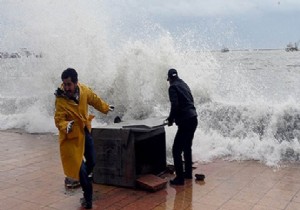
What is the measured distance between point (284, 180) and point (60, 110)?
3.80 meters

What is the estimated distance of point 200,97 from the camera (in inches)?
475

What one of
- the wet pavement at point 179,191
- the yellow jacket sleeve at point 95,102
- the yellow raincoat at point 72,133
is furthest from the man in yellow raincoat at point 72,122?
the wet pavement at point 179,191

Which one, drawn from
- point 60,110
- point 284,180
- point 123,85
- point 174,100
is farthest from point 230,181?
point 123,85

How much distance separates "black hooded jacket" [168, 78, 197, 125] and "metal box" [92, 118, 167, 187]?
0.91 ft

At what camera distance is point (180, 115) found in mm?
5762

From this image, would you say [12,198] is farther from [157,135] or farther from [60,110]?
[157,135]

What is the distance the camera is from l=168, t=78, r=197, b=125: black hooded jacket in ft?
18.4

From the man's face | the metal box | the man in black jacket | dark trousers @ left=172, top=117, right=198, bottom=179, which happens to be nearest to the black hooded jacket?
the man in black jacket

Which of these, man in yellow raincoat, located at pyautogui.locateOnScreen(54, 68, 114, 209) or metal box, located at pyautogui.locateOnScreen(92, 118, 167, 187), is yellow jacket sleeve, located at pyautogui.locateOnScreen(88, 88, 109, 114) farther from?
metal box, located at pyautogui.locateOnScreen(92, 118, 167, 187)

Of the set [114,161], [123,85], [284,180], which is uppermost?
[123,85]

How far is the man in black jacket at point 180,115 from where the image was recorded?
222 inches

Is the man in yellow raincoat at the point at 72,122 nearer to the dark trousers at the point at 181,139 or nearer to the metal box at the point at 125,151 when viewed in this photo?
the metal box at the point at 125,151

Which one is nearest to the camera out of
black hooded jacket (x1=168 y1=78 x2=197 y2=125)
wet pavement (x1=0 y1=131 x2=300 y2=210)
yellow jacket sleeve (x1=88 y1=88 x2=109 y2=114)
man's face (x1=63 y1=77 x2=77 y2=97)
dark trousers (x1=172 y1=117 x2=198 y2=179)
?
man's face (x1=63 y1=77 x2=77 y2=97)

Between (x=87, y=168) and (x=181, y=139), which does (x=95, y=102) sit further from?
(x=181, y=139)
